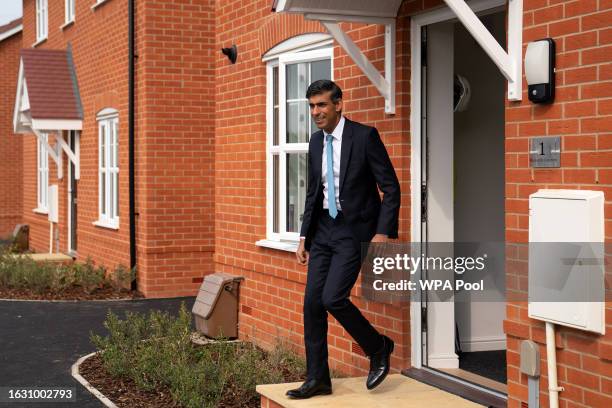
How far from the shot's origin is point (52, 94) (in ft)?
56.3

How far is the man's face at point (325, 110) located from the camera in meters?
6.12

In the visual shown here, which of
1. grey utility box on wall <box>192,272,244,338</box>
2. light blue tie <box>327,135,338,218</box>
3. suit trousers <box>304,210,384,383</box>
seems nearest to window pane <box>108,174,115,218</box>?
grey utility box on wall <box>192,272,244,338</box>

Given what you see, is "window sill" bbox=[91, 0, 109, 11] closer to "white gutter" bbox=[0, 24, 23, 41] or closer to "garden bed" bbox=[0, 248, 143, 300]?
"garden bed" bbox=[0, 248, 143, 300]

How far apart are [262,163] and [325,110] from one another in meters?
3.32

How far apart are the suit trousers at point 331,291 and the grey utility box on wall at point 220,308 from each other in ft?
11.5

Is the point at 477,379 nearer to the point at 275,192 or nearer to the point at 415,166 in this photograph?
the point at 415,166

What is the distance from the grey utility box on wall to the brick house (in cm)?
14

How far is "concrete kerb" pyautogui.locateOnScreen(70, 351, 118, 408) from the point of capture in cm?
742

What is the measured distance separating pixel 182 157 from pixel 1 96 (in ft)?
44.7

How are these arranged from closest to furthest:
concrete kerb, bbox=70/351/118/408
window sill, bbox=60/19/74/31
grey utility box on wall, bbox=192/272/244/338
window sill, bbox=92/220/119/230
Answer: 1. concrete kerb, bbox=70/351/118/408
2. grey utility box on wall, bbox=192/272/244/338
3. window sill, bbox=92/220/119/230
4. window sill, bbox=60/19/74/31

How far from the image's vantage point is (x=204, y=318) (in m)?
9.80

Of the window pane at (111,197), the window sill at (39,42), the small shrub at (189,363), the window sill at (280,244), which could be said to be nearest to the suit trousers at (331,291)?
the small shrub at (189,363)

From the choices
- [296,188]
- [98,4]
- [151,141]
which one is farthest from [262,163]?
[98,4]

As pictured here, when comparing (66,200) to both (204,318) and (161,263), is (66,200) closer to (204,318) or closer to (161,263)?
(161,263)
